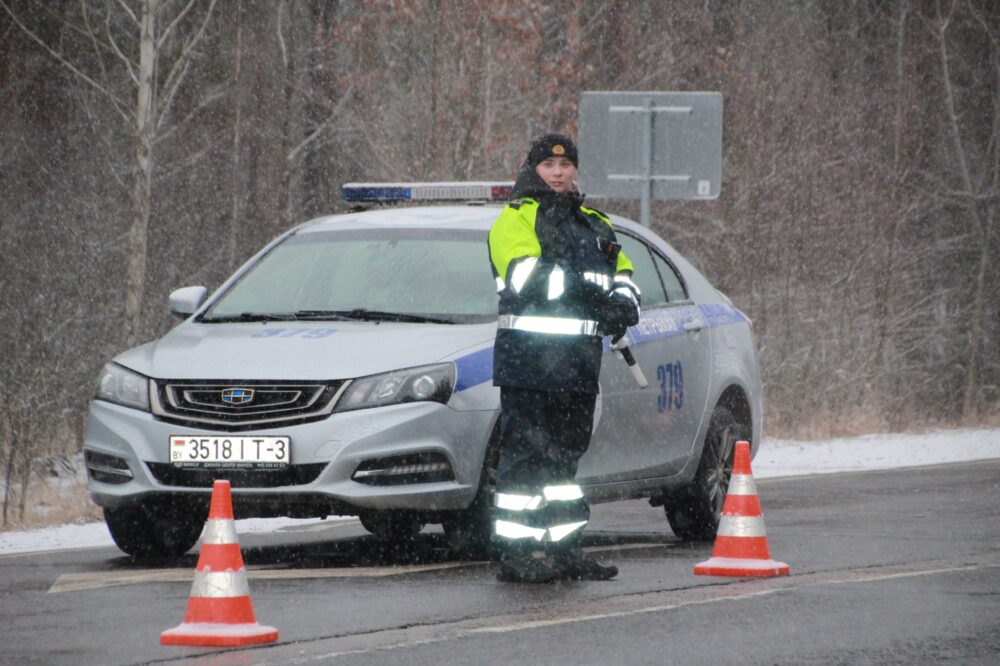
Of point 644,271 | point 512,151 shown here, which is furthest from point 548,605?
point 512,151

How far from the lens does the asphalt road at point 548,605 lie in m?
6.20

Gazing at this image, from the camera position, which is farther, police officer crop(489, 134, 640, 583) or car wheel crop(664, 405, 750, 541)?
car wheel crop(664, 405, 750, 541)

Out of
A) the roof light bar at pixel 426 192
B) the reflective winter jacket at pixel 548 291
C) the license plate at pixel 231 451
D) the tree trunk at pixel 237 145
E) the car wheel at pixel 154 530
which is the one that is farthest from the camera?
the tree trunk at pixel 237 145

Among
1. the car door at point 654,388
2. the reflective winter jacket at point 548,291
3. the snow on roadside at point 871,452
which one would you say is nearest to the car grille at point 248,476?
the reflective winter jacket at point 548,291

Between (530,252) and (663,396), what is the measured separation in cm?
230

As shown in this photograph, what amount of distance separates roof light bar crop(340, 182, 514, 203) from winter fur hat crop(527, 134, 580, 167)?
84.8 inches

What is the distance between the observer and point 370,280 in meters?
9.77

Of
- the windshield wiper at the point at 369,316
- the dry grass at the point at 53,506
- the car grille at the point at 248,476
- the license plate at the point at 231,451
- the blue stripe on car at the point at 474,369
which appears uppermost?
the windshield wiper at the point at 369,316

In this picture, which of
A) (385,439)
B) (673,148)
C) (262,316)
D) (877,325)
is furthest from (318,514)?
(877,325)

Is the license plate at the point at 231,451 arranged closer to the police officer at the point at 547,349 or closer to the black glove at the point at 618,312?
the police officer at the point at 547,349

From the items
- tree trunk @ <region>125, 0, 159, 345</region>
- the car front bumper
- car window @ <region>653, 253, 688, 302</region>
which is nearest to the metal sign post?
tree trunk @ <region>125, 0, 159, 345</region>

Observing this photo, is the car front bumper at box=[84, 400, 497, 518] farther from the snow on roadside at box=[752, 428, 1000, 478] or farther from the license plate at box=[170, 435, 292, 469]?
the snow on roadside at box=[752, 428, 1000, 478]

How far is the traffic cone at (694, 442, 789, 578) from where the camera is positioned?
837 cm

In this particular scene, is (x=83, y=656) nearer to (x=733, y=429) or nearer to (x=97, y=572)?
(x=97, y=572)
